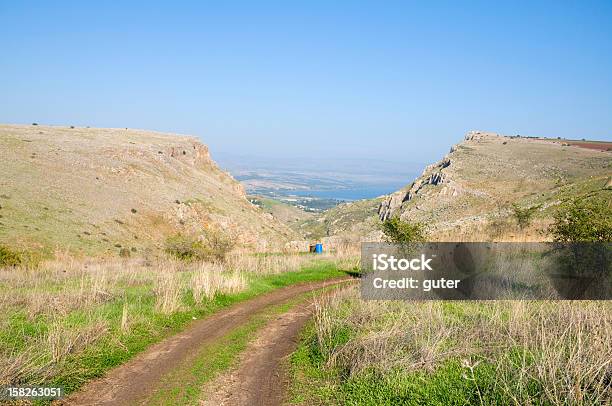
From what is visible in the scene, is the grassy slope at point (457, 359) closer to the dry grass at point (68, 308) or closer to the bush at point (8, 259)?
the dry grass at point (68, 308)

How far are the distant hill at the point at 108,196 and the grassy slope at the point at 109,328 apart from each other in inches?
1143

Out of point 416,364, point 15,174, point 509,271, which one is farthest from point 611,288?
point 15,174

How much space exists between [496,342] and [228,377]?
5130 mm

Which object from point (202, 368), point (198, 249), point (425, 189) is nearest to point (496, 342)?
point (202, 368)

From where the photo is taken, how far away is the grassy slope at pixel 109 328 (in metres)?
8.51

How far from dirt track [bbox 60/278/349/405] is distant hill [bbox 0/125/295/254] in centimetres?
3154

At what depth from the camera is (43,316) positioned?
36.5 ft

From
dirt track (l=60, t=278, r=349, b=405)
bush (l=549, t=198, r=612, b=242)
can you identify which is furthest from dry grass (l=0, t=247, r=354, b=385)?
bush (l=549, t=198, r=612, b=242)

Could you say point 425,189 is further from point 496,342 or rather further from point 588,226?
point 496,342

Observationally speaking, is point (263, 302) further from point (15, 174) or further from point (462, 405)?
point (15, 174)

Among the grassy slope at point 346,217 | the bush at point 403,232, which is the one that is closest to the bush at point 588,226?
the bush at point 403,232

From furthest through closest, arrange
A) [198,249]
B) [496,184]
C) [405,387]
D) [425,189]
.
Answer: [425,189] → [496,184] → [198,249] → [405,387]

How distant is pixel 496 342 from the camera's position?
8.12 meters

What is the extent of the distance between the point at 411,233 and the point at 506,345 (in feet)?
43.6
